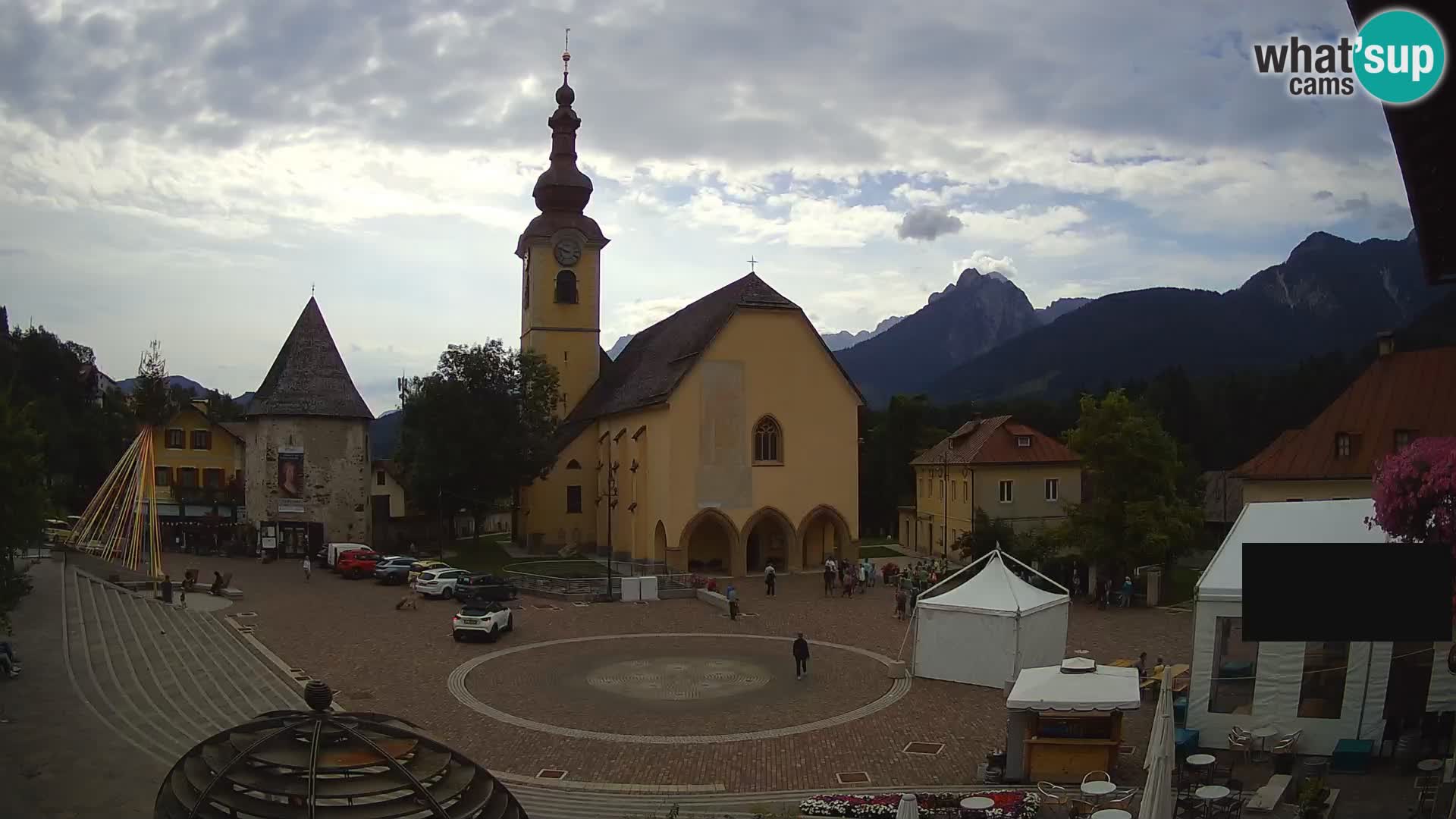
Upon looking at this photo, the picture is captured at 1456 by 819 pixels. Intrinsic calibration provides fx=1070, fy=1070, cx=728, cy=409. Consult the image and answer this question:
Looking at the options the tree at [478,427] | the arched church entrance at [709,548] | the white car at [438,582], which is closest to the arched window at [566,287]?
the tree at [478,427]

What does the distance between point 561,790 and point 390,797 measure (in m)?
8.30

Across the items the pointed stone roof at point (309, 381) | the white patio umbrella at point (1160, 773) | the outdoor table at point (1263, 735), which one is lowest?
the outdoor table at point (1263, 735)

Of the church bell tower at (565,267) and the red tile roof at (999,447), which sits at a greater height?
the church bell tower at (565,267)

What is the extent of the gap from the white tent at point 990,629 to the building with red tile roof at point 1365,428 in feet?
53.5

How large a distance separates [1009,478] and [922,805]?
36620mm

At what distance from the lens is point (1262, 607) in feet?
33.4

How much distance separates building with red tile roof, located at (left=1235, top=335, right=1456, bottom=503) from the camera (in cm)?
3188

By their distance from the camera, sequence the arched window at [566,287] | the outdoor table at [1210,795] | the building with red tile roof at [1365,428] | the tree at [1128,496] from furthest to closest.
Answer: the arched window at [566,287] → the building with red tile roof at [1365,428] → the tree at [1128,496] → the outdoor table at [1210,795]

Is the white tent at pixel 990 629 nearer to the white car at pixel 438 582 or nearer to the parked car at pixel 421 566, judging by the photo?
the white car at pixel 438 582

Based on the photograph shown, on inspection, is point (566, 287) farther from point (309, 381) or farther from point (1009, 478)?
point (1009, 478)

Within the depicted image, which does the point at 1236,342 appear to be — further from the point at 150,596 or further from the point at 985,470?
the point at 150,596

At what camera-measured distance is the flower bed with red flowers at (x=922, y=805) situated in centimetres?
1259

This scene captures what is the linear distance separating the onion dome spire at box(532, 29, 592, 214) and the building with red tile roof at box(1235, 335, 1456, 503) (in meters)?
34.8

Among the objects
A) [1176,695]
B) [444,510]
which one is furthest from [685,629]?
[444,510]
